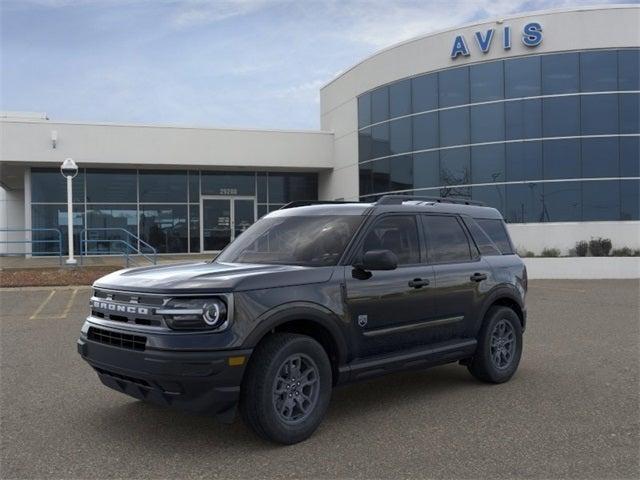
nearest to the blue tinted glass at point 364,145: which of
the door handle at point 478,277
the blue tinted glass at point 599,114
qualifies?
the blue tinted glass at point 599,114

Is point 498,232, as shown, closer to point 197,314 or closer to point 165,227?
point 197,314

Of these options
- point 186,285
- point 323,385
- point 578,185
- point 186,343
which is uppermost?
point 578,185

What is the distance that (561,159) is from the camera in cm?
2162

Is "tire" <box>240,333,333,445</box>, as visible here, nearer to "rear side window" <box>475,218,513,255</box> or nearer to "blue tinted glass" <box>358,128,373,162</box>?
"rear side window" <box>475,218,513,255</box>

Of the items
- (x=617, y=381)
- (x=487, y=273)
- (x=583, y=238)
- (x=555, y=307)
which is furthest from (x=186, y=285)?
(x=583, y=238)

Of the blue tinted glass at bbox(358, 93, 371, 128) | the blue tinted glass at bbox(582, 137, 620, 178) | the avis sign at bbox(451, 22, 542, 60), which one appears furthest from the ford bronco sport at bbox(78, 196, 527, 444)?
the blue tinted glass at bbox(358, 93, 371, 128)

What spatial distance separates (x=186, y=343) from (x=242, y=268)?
3.08ft

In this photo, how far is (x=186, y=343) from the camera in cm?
432

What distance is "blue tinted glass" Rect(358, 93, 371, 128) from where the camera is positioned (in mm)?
26562

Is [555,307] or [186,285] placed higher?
[186,285]

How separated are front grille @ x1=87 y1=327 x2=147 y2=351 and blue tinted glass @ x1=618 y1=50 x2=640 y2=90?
21153mm

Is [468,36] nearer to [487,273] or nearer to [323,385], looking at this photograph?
[487,273]

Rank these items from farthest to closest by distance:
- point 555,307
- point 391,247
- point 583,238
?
point 583,238 < point 555,307 < point 391,247

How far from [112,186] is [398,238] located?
22835 millimetres
